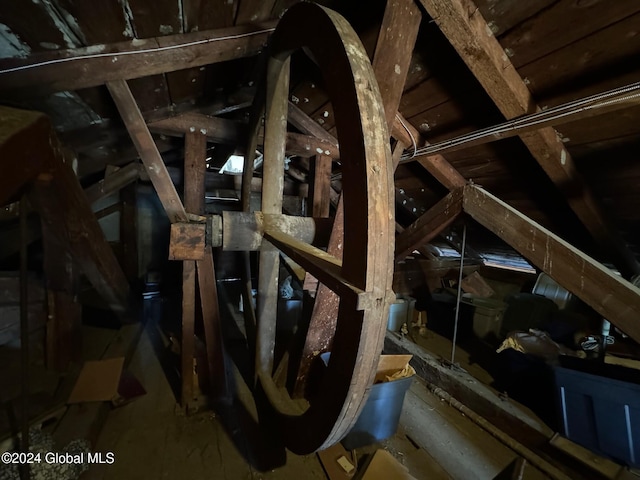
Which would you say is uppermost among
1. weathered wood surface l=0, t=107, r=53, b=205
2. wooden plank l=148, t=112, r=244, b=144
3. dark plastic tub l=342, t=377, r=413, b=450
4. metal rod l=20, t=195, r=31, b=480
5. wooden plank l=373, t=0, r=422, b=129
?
wooden plank l=373, t=0, r=422, b=129

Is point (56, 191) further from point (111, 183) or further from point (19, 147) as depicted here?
point (111, 183)

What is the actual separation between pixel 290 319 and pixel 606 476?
1921mm

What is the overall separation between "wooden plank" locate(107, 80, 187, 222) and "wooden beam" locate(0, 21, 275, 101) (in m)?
0.06

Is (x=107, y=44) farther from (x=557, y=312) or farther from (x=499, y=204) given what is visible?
(x=557, y=312)

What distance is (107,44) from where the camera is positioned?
938 mm

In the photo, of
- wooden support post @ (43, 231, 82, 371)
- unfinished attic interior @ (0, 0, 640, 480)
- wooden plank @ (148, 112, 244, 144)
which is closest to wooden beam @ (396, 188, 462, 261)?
unfinished attic interior @ (0, 0, 640, 480)

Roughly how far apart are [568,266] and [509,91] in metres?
0.78

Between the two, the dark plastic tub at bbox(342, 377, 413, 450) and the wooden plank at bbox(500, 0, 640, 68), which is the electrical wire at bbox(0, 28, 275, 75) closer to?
the wooden plank at bbox(500, 0, 640, 68)

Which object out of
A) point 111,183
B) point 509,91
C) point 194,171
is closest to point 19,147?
point 194,171

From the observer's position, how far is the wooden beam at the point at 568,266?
919 millimetres

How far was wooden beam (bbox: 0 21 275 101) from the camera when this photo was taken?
2.81 ft

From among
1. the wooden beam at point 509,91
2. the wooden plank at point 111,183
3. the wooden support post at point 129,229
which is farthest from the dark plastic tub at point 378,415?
the wooden support post at point 129,229

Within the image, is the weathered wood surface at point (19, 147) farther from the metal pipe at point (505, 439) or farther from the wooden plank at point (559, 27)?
the metal pipe at point (505, 439)

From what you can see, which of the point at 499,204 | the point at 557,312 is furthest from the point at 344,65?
the point at 557,312
